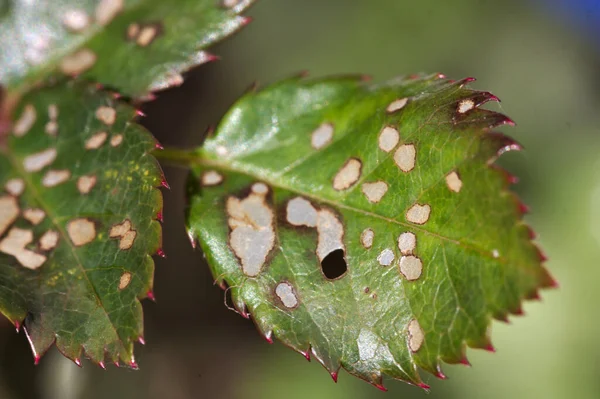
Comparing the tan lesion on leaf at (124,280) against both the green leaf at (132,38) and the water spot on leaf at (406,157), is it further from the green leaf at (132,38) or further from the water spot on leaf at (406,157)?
the water spot on leaf at (406,157)

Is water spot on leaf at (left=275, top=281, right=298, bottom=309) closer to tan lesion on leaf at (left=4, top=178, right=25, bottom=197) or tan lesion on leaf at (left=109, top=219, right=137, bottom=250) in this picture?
tan lesion on leaf at (left=109, top=219, right=137, bottom=250)

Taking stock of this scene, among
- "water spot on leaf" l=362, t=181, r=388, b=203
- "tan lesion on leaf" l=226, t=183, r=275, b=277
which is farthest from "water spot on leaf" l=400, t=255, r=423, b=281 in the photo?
"tan lesion on leaf" l=226, t=183, r=275, b=277

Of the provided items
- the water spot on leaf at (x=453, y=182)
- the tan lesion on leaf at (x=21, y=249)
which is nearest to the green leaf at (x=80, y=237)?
the tan lesion on leaf at (x=21, y=249)

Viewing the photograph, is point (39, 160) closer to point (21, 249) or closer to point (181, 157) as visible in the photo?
point (21, 249)

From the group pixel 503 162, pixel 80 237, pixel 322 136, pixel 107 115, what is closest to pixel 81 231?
pixel 80 237

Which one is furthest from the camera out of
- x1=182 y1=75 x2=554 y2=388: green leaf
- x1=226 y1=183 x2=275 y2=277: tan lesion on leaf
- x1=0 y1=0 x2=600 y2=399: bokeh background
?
x1=0 y1=0 x2=600 y2=399: bokeh background

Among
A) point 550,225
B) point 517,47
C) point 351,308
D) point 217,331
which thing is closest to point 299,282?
point 351,308
